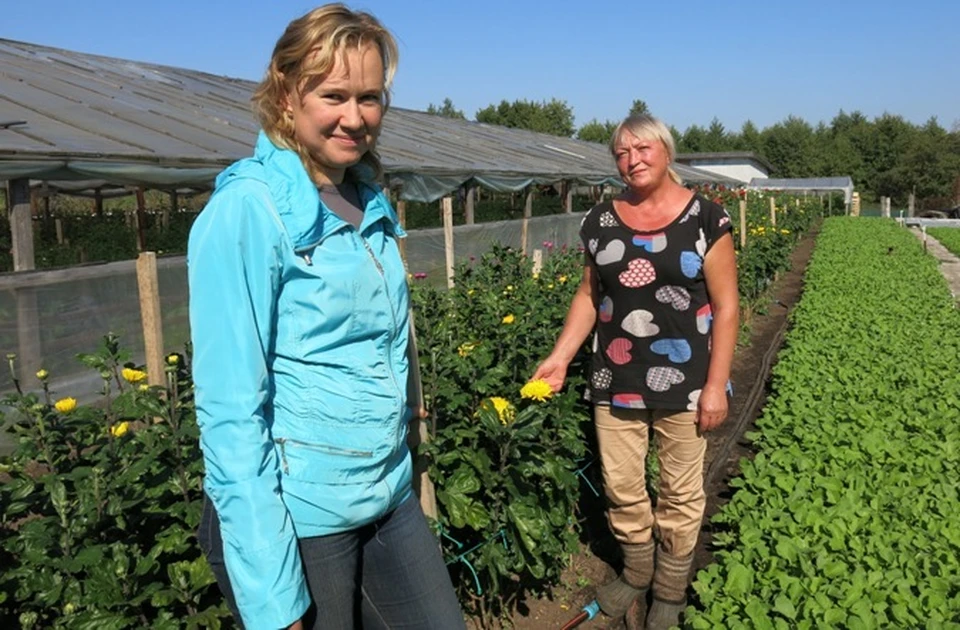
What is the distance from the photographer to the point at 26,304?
4.82 metres

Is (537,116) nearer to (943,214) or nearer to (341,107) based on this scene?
(943,214)

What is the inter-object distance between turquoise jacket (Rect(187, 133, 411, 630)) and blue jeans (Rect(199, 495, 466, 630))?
2.2 inches

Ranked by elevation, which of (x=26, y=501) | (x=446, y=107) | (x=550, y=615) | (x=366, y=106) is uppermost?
(x=446, y=107)

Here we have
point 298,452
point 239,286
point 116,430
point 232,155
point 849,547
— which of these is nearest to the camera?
point 239,286

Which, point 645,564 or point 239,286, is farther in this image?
point 645,564

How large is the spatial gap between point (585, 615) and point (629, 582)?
0.21 metres

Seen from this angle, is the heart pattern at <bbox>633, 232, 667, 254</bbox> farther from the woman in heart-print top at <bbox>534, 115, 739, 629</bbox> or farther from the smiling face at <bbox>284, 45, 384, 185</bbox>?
the smiling face at <bbox>284, 45, 384, 185</bbox>

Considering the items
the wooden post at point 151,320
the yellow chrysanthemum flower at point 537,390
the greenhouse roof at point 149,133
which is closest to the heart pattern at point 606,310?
the yellow chrysanthemum flower at point 537,390

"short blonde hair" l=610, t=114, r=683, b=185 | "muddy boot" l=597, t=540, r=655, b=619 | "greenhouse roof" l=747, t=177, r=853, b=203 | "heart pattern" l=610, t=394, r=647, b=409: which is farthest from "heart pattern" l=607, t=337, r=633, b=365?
"greenhouse roof" l=747, t=177, r=853, b=203

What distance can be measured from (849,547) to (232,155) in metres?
5.63

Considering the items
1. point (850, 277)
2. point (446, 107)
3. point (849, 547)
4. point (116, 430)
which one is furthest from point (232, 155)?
point (446, 107)

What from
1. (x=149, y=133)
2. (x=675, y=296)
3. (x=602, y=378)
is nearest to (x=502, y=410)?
(x=602, y=378)

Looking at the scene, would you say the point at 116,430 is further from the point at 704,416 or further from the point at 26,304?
the point at 26,304

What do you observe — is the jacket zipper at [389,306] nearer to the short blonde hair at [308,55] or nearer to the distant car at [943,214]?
the short blonde hair at [308,55]
